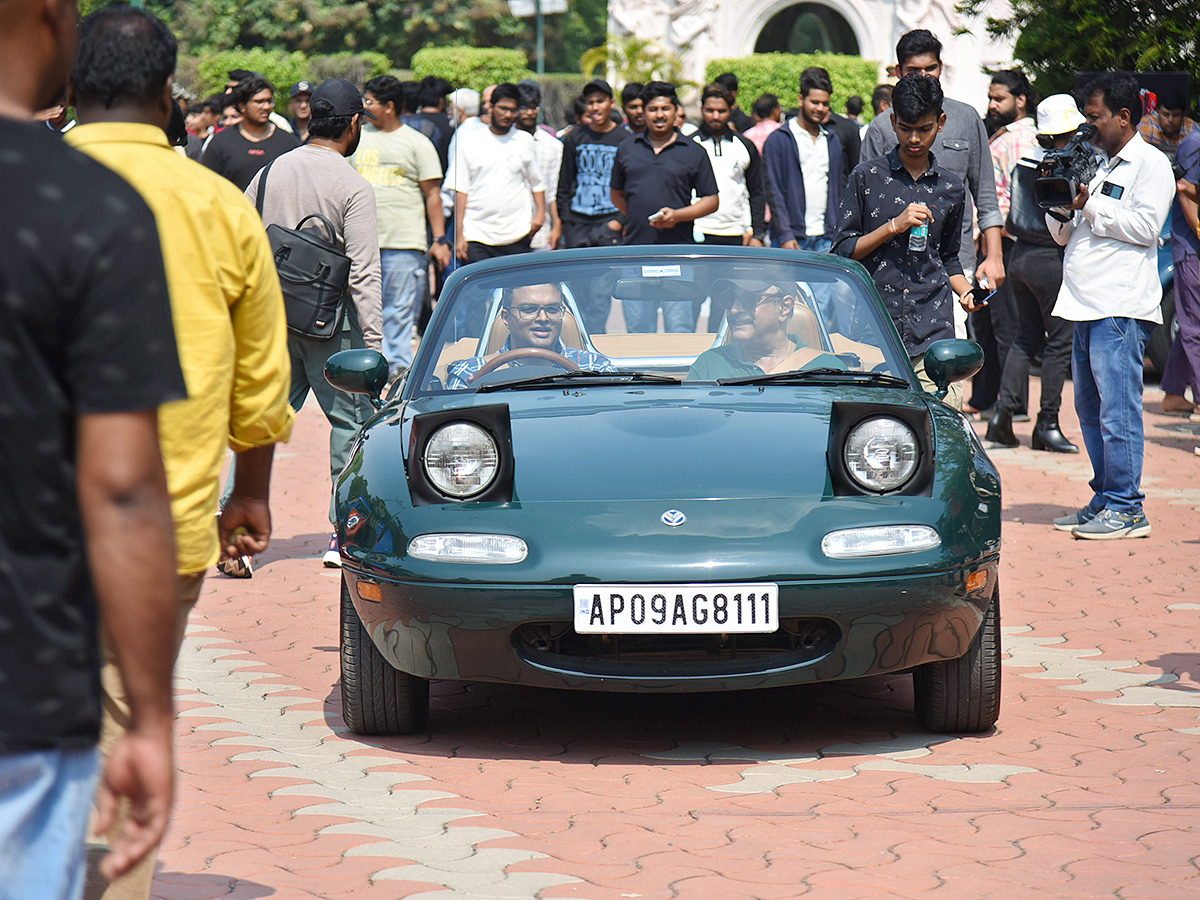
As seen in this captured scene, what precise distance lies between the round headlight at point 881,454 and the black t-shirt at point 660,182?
252 inches

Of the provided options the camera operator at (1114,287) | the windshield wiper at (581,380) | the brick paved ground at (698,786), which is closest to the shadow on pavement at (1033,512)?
the camera operator at (1114,287)

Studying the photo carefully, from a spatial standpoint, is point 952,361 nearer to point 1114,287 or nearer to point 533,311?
point 533,311

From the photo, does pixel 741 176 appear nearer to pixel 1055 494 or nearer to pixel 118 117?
pixel 1055 494

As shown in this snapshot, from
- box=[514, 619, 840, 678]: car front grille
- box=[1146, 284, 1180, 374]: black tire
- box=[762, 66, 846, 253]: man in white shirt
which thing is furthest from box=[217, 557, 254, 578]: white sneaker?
box=[1146, 284, 1180, 374]: black tire

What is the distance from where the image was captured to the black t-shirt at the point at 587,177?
1212 cm

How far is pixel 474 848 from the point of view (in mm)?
3754

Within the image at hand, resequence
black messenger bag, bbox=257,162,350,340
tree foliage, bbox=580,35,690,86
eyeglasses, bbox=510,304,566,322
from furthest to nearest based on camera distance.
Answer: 1. tree foliage, bbox=580,35,690,86
2. black messenger bag, bbox=257,162,350,340
3. eyeglasses, bbox=510,304,566,322

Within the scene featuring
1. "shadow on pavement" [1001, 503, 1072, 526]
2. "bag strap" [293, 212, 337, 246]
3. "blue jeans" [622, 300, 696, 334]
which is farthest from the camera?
"shadow on pavement" [1001, 503, 1072, 526]

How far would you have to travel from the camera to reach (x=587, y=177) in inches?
478

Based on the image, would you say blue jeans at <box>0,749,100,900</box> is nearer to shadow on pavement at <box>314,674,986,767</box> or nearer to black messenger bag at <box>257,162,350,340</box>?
shadow on pavement at <box>314,674,986,767</box>

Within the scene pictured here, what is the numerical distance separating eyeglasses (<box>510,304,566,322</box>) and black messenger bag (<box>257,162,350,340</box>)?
1.73 meters

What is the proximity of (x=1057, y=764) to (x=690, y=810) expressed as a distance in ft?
3.61

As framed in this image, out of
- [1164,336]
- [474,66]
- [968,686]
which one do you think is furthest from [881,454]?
[474,66]

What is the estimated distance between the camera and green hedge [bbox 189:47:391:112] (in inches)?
2004
